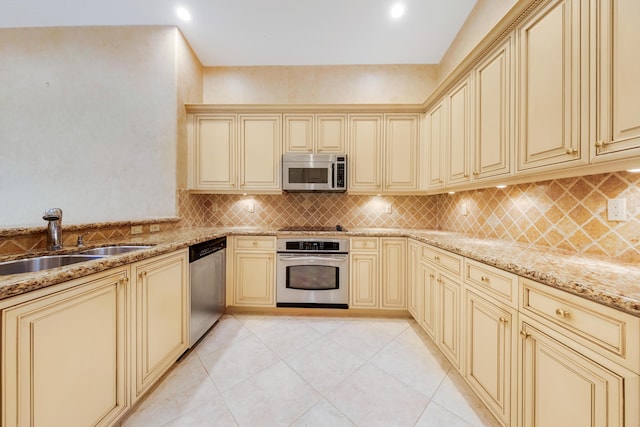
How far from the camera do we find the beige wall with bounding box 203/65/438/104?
3068 mm

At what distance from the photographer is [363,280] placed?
2.53 m

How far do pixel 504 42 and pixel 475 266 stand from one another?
4.83ft

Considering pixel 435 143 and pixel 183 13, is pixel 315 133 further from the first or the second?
pixel 183 13

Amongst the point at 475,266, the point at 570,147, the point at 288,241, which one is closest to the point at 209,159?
the point at 288,241

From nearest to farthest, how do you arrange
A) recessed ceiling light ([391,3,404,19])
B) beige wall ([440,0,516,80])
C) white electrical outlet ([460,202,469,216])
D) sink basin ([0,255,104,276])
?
sink basin ([0,255,104,276])
beige wall ([440,0,516,80])
recessed ceiling light ([391,3,404,19])
white electrical outlet ([460,202,469,216])

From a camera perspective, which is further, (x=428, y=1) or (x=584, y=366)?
(x=428, y=1)

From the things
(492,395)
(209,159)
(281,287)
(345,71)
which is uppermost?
(345,71)

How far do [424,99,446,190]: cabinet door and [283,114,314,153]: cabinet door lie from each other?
52.9 inches

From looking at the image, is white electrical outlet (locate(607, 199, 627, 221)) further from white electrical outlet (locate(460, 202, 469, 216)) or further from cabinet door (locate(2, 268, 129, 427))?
cabinet door (locate(2, 268, 129, 427))

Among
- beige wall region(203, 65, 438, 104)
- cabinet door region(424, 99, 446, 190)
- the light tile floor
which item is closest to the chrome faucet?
the light tile floor

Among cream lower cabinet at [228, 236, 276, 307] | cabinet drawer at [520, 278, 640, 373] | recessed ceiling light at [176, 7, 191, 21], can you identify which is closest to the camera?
cabinet drawer at [520, 278, 640, 373]

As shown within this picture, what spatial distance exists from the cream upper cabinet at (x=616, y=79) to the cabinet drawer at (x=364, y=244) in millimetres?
1715

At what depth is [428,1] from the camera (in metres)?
2.13

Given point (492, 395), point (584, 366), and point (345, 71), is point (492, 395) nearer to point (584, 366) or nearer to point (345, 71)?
point (584, 366)
